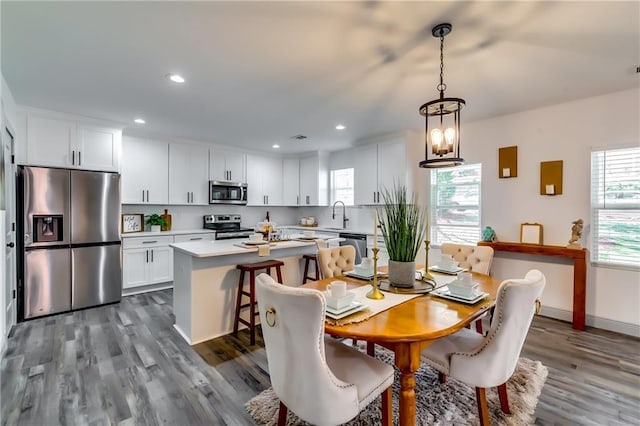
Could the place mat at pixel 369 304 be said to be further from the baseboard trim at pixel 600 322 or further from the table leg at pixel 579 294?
the baseboard trim at pixel 600 322

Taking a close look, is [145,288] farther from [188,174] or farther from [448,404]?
[448,404]

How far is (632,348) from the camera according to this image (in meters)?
2.78

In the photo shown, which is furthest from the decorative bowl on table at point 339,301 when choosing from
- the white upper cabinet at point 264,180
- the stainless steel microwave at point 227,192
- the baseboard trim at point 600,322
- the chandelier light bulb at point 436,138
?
the white upper cabinet at point 264,180

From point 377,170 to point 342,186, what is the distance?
127cm

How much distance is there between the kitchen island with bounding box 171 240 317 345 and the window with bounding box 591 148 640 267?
3480 millimetres

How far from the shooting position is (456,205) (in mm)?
4348

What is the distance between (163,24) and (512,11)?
2175mm

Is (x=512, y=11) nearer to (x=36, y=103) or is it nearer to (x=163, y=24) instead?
(x=163, y=24)

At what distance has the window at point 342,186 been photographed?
19.6 feet

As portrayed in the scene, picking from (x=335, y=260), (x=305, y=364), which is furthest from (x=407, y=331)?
(x=335, y=260)

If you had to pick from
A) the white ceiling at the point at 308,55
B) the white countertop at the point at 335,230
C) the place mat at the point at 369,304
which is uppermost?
the white ceiling at the point at 308,55

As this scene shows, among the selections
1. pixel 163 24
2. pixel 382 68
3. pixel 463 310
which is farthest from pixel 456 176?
pixel 163 24

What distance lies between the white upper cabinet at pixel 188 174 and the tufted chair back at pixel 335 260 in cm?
344

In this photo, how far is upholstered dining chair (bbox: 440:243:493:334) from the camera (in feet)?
8.77
